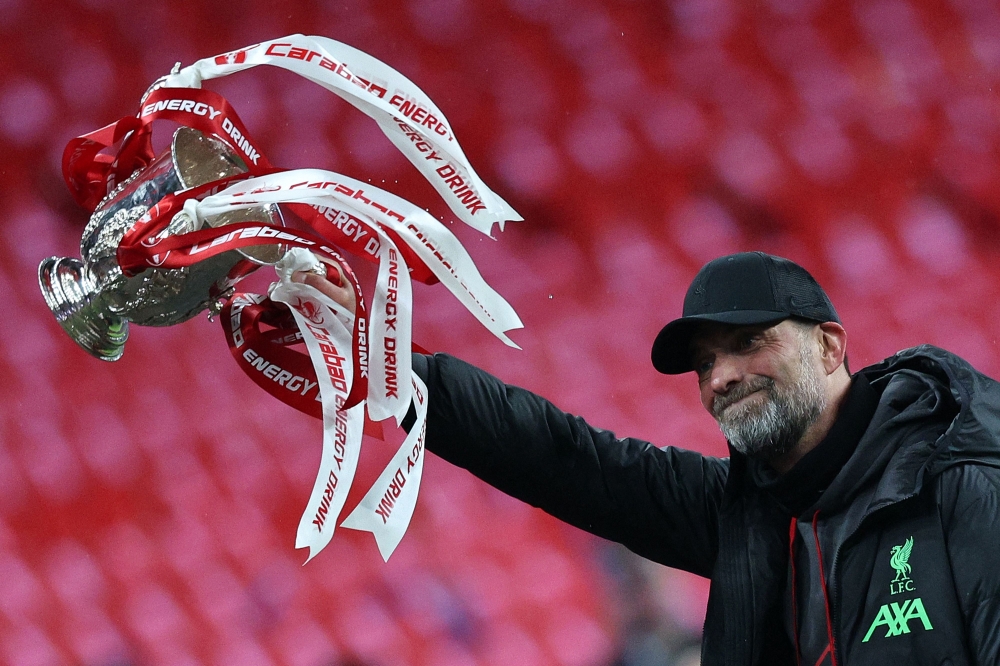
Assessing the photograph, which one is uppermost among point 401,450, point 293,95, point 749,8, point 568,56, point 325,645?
point 749,8

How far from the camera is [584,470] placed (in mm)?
1271

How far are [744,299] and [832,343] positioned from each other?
11 cm

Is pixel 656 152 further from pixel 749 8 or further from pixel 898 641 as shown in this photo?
pixel 898 641

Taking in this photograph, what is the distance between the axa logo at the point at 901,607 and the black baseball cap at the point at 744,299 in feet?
0.84

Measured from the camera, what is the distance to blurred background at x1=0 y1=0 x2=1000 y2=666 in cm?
182

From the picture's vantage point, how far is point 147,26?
201 cm

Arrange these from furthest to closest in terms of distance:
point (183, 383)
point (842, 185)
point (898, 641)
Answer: point (842, 185) < point (183, 383) < point (898, 641)

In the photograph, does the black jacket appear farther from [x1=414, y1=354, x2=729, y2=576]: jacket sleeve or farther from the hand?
the hand

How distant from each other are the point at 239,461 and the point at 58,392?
31cm

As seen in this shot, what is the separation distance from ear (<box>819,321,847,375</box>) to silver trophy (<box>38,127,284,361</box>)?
0.55 m

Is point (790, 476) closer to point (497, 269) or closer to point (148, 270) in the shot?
point (148, 270)

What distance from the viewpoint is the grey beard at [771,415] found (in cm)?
115

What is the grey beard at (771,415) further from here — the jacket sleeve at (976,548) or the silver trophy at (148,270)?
the silver trophy at (148,270)

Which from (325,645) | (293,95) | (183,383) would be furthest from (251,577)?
(293,95)
